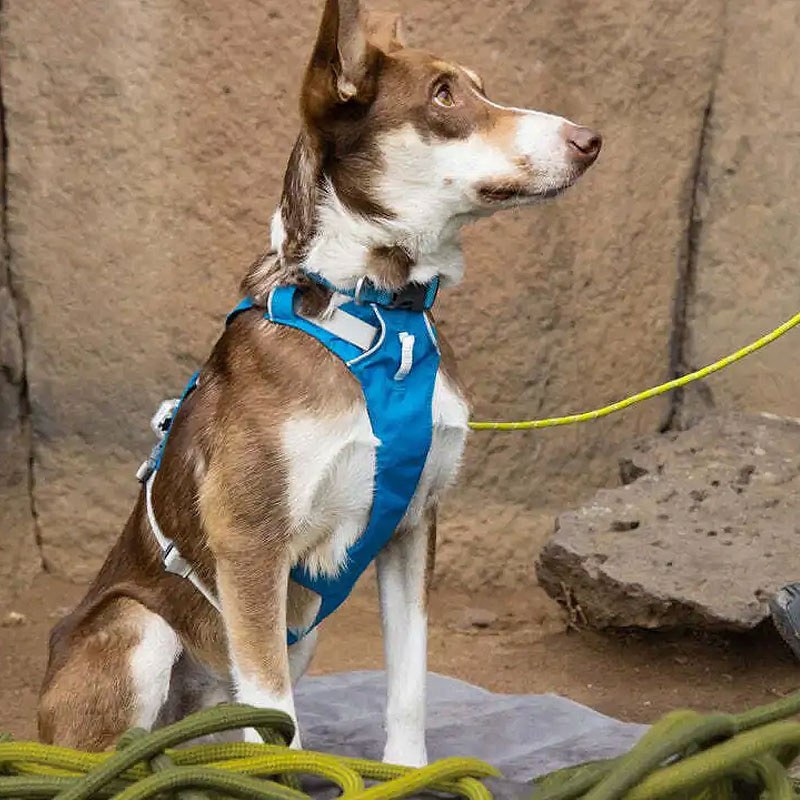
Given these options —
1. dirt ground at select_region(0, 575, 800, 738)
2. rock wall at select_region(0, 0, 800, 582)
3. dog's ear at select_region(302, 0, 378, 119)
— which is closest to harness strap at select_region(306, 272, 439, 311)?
dog's ear at select_region(302, 0, 378, 119)

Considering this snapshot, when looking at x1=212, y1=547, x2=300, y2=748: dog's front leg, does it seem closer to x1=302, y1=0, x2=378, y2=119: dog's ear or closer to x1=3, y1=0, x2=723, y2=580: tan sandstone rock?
x1=302, y1=0, x2=378, y2=119: dog's ear

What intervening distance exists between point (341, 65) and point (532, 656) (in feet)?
9.94

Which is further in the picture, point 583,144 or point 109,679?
point 109,679

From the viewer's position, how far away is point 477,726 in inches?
147

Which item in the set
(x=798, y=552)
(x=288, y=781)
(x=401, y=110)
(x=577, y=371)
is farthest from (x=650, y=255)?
(x=288, y=781)

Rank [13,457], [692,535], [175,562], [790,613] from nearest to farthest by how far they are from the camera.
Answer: [790,613] → [175,562] → [692,535] → [13,457]

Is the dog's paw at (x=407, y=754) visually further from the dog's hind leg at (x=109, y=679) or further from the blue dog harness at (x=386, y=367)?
the dog's hind leg at (x=109, y=679)

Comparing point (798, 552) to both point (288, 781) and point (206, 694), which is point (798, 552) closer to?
point (206, 694)

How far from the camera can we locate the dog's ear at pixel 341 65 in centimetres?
292

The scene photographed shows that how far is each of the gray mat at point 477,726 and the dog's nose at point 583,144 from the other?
138cm

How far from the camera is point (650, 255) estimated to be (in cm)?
554

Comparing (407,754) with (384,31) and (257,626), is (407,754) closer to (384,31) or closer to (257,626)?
(257,626)

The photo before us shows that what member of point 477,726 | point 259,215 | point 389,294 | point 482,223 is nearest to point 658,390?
point 477,726

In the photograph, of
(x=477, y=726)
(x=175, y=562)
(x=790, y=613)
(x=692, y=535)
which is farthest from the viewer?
(x=692, y=535)
